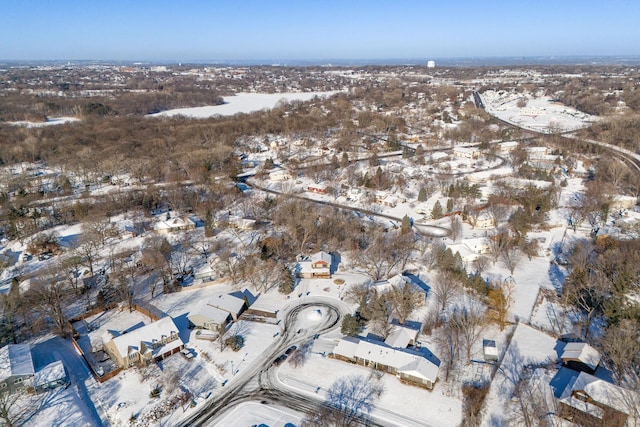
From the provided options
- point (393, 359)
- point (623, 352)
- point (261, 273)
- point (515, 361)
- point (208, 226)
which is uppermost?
point (623, 352)

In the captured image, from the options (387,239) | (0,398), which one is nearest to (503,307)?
(387,239)

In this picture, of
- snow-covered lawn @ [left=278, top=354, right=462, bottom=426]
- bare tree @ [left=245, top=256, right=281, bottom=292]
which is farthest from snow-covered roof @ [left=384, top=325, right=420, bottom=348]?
bare tree @ [left=245, top=256, right=281, bottom=292]

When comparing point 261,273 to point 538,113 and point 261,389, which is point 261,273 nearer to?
point 261,389

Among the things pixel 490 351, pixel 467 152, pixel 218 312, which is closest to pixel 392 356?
pixel 490 351

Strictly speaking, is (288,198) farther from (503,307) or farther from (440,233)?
(503,307)

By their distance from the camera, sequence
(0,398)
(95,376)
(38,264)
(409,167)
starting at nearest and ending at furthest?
(0,398) → (95,376) → (38,264) → (409,167)

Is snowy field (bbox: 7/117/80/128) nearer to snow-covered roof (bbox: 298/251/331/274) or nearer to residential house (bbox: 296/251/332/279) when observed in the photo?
snow-covered roof (bbox: 298/251/331/274)
